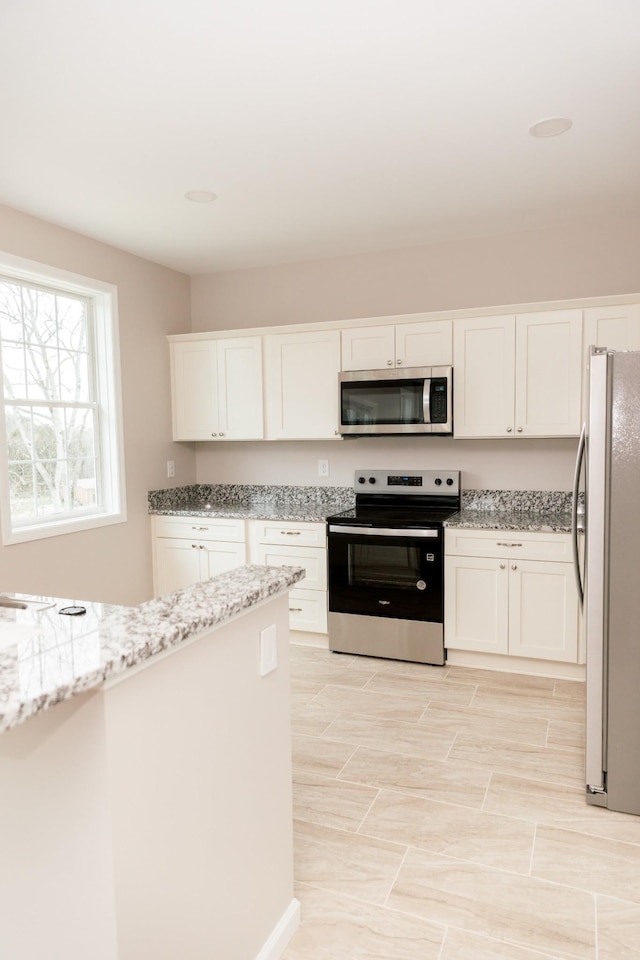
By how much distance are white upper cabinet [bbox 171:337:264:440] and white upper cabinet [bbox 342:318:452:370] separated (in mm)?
700

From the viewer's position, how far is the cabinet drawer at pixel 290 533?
13.4 ft

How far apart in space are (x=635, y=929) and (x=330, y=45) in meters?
2.83

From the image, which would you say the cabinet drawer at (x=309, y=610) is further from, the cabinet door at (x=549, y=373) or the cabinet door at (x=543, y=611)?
the cabinet door at (x=549, y=373)

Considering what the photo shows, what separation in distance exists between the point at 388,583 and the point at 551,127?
2485mm

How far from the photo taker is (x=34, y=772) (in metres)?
1.14

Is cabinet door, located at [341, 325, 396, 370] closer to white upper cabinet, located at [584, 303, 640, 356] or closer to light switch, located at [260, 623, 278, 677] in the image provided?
white upper cabinet, located at [584, 303, 640, 356]

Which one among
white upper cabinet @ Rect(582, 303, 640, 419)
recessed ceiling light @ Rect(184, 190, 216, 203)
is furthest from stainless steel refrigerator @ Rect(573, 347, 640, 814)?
recessed ceiling light @ Rect(184, 190, 216, 203)

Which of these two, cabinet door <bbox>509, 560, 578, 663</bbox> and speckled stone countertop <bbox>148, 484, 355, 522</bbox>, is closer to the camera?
cabinet door <bbox>509, 560, 578, 663</bbox>

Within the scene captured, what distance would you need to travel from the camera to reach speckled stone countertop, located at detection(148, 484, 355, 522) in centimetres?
430

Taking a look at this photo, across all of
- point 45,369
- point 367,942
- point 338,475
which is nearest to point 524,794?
point 367,942

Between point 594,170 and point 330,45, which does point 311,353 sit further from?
point 330,45

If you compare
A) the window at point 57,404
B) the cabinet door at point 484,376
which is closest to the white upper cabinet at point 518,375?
the cabinet door at point 484,376

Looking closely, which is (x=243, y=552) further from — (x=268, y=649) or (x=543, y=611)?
(x=268, y=649)

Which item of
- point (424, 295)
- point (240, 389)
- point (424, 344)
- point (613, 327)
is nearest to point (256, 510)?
point (240, 389)
